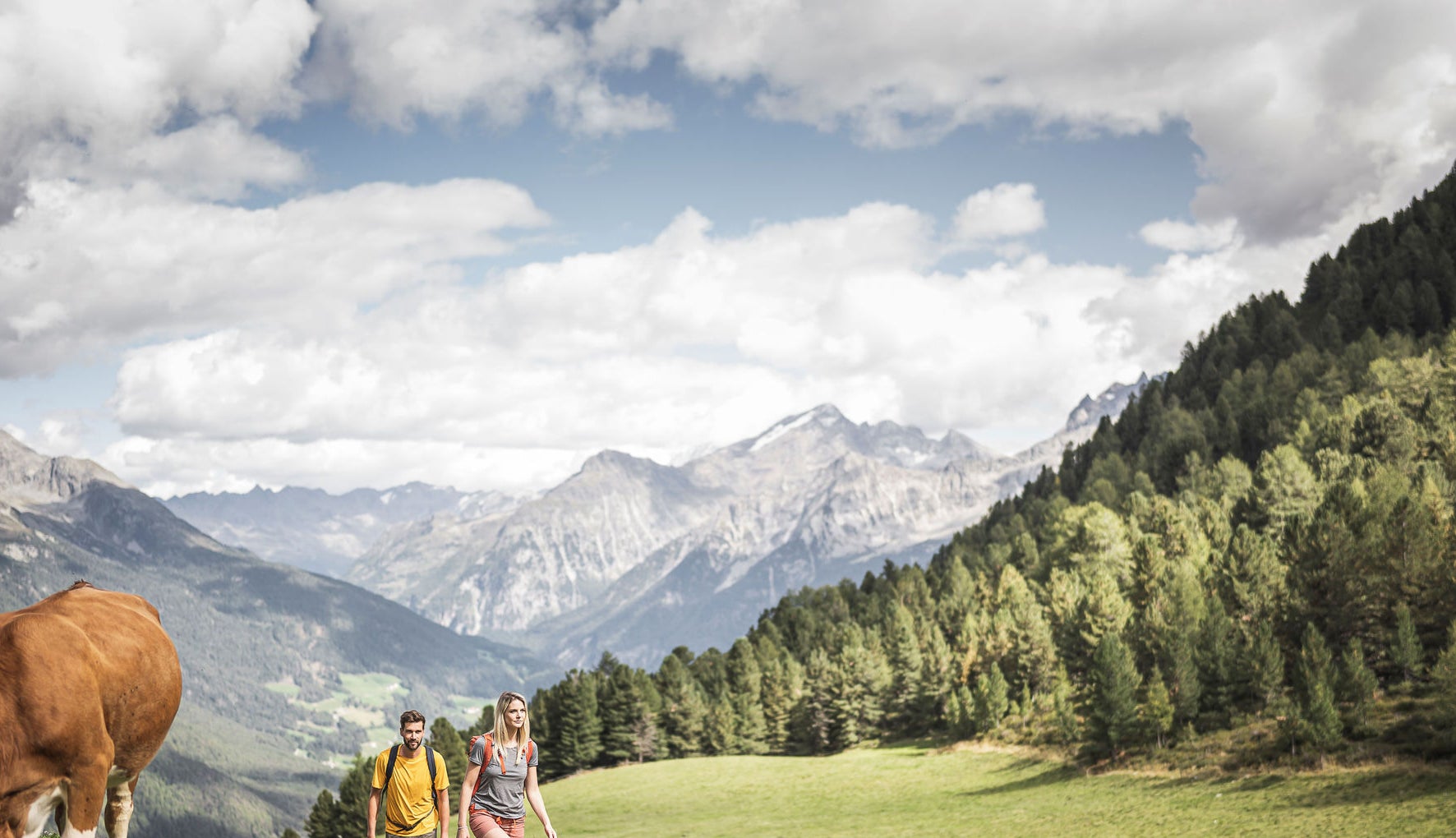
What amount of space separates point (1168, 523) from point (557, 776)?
93.7 m

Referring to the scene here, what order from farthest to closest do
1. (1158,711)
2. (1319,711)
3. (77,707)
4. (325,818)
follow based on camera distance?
(325,818), (1158,711), (1319,711), (77,707)

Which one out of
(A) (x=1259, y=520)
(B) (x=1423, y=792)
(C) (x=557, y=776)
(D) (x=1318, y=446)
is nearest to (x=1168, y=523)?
(A) (x=1259, y=520)

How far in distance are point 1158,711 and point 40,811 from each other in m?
84.3

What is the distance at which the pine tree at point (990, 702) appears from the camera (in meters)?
107

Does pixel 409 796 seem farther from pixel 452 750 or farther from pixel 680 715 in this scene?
pixel 680 715

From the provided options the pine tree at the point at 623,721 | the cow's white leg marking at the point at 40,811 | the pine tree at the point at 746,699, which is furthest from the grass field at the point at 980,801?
the cow's white leg marking at the point at 40,811

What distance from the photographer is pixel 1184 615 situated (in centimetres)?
9375

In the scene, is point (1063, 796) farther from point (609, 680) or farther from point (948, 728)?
point (609, 680)

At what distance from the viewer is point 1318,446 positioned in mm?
144500

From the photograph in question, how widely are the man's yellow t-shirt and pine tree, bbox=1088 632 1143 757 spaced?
76869mm

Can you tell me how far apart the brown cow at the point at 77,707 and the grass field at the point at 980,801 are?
187 feet

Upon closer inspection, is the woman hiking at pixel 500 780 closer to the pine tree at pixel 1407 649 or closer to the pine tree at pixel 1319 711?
the pine tree at pixel 1319 711

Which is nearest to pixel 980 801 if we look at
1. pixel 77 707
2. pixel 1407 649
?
pixel 1407 649

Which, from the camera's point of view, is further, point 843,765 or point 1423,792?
point 843,765
